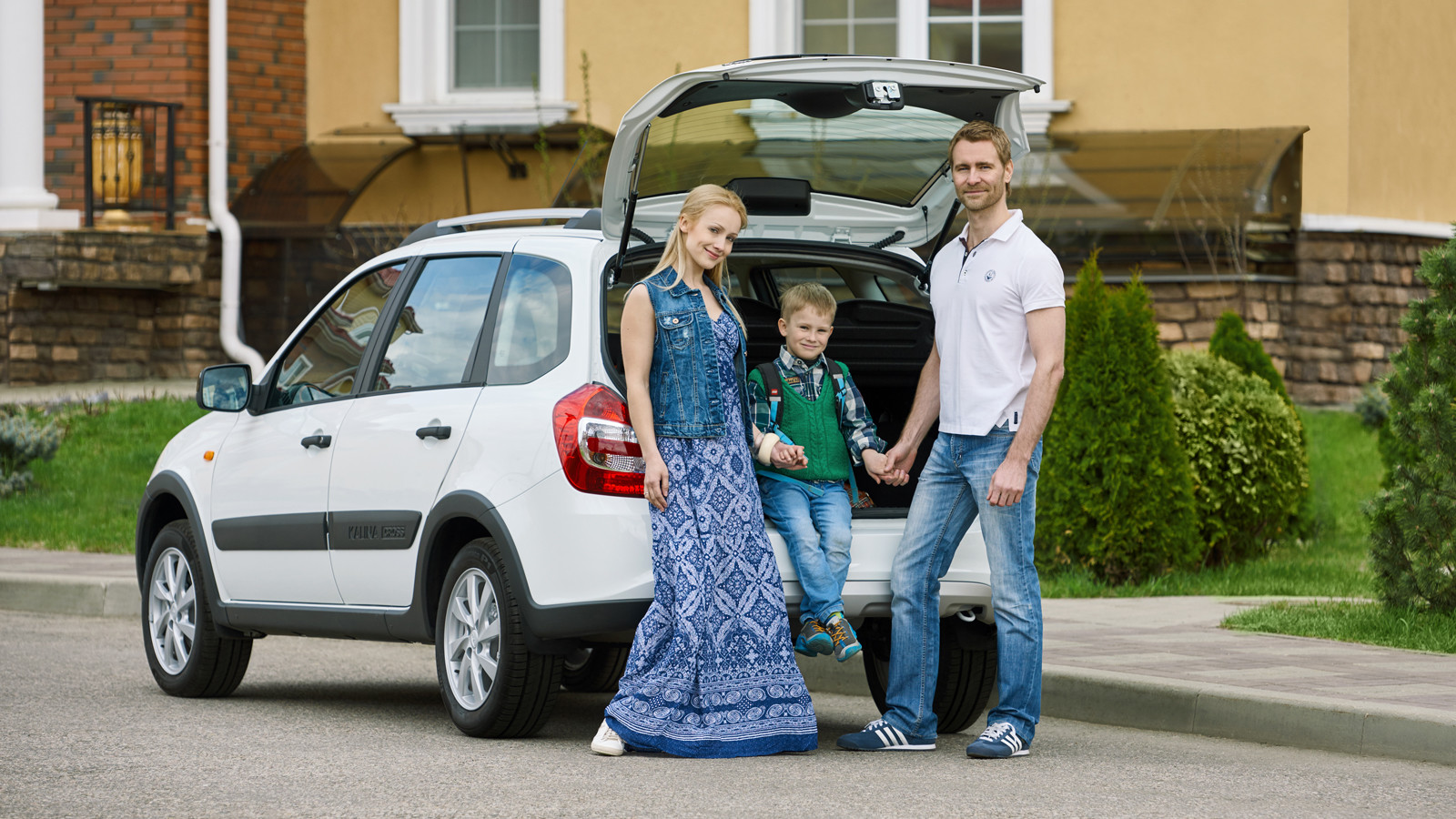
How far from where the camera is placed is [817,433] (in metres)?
6.33

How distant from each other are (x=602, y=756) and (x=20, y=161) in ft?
43.1

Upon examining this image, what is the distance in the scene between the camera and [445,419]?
649cm

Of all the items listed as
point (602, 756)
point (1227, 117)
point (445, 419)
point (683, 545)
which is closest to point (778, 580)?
point (683, 545)

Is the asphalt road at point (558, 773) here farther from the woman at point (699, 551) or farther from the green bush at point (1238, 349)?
the green bush at point (1238, 349)

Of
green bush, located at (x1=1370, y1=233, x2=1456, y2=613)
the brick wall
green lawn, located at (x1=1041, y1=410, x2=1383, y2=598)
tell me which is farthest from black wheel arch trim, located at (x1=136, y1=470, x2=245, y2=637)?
the brick wall

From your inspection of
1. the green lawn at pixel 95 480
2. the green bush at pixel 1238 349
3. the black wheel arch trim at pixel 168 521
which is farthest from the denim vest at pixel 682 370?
the green bush at pixel 1238 349

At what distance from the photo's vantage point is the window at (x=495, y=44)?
62.2 feet

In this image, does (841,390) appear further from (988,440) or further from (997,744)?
(997,744)

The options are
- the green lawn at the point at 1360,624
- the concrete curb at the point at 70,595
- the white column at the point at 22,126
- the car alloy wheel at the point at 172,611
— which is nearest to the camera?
the car alloy wheel at the point at 172,611

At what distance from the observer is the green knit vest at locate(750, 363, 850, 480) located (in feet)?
20.6

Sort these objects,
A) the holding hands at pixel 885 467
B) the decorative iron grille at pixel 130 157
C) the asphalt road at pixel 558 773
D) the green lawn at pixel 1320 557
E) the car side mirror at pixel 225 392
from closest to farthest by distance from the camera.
→ 1. the asphalt road at pixel 558 773
2. the holding hands at pixel 885 467
3. the car side mirror at pixel 225 392
4. the green lawn at pixel 1320 557
5. the decorative iron grille at pixel 130 157

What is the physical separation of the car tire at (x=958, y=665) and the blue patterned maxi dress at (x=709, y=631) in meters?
0.72

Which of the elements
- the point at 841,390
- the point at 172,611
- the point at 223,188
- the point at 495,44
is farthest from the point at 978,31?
the point at 841,390

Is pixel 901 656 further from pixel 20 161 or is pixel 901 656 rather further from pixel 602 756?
pixel 20 161
